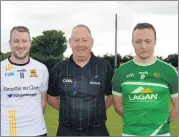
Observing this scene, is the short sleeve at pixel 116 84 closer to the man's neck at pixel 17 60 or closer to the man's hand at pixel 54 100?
the man's hand at pixel 54 100

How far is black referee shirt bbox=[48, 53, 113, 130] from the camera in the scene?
17.2ft

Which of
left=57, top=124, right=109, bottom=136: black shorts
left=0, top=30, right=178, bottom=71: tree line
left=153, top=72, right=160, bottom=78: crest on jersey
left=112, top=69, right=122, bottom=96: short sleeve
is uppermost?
left=0, top=30, right=178, bottom=71: tree line

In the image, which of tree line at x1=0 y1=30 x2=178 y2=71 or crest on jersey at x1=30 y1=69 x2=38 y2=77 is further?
tree line at x1=0 y1=30 x2=178 y2=71

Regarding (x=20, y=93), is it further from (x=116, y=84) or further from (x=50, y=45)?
(x=50, y=45)

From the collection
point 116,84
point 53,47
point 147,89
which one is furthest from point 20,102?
point 53,47

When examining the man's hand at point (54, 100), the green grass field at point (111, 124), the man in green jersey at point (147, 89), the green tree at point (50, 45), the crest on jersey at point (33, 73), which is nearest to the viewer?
the man in green jersey at point (147, 89)

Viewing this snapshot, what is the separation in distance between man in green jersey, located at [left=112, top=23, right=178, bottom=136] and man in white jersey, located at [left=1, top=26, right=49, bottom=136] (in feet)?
3.90

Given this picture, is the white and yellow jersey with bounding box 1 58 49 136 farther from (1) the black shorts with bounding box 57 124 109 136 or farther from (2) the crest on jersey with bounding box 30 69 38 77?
(1) the black shorts with bounding box 57 124 109 136

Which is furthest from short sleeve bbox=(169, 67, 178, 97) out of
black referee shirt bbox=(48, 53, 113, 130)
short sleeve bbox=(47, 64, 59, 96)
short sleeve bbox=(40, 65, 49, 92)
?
short sleeve bbox=(40, 65, 49, 92)

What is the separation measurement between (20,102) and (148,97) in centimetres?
165

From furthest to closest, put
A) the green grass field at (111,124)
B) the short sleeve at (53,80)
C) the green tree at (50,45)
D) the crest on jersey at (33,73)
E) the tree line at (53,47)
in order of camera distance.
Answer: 1. the green tree at (50,45)
2. the tree line at (53,47)
3. the green grass field at (111,124)
4. the short sleeve at (53,80)
5. the crest on jersey at (33,73)

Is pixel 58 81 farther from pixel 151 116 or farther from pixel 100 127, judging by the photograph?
pixel 151 116

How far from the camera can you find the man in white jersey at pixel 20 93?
500 centimetres

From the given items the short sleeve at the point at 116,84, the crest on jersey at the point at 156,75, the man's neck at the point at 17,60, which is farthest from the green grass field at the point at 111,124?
the crest on jersey at the point at 156,75
